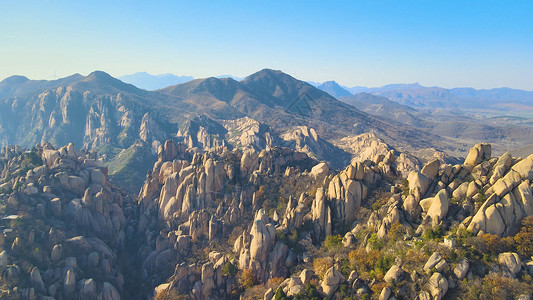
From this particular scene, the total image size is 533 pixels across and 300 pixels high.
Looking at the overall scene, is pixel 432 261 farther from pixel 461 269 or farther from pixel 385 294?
pixel 385 294

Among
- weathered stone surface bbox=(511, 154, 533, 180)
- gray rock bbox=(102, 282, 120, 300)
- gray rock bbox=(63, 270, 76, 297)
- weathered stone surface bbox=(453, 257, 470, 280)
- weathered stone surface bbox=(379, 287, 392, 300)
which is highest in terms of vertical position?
weathered stone surface bbox=(511, 154, 533, 180)

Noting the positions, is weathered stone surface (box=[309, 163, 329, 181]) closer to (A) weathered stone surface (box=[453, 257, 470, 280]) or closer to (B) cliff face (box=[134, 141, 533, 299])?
(B) cliff face (box=[134, 141, 533, 299])

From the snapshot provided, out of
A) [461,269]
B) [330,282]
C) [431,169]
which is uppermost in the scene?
[431,169]

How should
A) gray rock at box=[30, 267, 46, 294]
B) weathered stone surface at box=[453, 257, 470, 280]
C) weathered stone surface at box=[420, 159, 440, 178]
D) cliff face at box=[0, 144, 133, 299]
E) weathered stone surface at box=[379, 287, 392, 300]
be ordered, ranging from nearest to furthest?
weathered stone surface at box=[453, 257, 470, 280], weathered stone surface at box=[379, 287, 392, 300], weathered stone surface at box=[420, 159, 440, 178], gray rock at box=[30, 267, 46, 294], cliff face at box=[0, 144, 133, 299]

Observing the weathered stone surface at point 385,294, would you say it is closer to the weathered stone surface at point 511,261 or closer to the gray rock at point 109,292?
the weathered stone surface at point 511,261

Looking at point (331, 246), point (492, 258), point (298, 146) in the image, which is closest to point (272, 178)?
point (331, 246)

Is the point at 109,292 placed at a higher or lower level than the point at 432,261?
lower

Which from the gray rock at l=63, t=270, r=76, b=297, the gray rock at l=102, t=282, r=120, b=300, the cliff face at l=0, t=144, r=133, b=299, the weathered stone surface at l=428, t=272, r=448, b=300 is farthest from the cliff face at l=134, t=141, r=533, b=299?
the gray rock at l=63, t=270, r=76, b=297

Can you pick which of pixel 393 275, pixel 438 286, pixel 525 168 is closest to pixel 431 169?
pixel 525 168

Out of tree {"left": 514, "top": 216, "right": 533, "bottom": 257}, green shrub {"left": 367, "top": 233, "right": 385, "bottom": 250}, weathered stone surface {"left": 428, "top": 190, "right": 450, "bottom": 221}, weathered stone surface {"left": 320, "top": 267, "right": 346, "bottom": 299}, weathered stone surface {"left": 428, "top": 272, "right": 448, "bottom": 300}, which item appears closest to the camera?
weathered stone surface {"left": 428, "top": 272, "right": 448, "bottom": 300}

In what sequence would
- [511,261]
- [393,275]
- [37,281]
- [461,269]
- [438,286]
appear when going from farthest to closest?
1. [37,281]
2. [393,275]
3. [461,269]
4. [511,261]
5. [438,286]

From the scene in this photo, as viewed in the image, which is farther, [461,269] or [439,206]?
[439,206]
